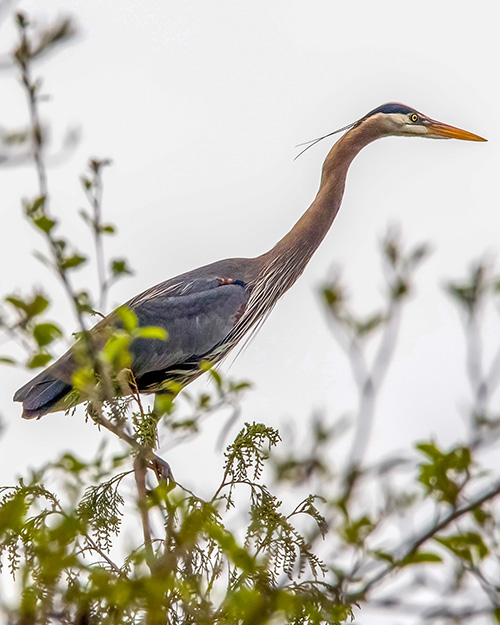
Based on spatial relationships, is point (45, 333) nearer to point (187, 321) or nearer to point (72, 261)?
point (72, 261)

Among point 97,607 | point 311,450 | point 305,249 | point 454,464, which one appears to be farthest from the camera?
point 305,249

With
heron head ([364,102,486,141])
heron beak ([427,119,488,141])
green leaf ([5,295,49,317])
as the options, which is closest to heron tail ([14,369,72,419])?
heron head ([364,102,486,141])

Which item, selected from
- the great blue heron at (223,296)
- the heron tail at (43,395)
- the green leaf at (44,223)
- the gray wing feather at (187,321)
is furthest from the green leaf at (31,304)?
the gray wing feather at (187,321)

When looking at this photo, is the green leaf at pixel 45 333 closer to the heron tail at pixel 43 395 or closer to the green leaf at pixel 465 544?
the green leaf at pixel 465 544

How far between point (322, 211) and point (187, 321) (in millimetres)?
1302

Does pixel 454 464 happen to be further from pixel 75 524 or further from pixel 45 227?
pixel 45 227

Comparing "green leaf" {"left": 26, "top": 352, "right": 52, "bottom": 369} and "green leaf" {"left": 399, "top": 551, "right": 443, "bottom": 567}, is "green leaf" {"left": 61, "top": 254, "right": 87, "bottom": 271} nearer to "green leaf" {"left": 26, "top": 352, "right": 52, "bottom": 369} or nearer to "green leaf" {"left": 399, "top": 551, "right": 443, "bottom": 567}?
"green leaf" {"left": 26, "top": 352, "right": 52, "bottom": 369}

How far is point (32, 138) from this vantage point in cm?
210

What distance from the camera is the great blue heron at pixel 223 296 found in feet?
20.3

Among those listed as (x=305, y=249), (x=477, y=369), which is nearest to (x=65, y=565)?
(x=477, y=369)

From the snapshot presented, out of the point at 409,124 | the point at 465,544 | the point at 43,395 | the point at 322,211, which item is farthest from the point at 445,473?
the point at 409,124

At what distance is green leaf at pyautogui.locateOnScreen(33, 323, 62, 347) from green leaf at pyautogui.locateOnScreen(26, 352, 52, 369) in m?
0.03

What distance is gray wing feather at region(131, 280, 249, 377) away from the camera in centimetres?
624

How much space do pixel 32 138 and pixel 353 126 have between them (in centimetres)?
531
